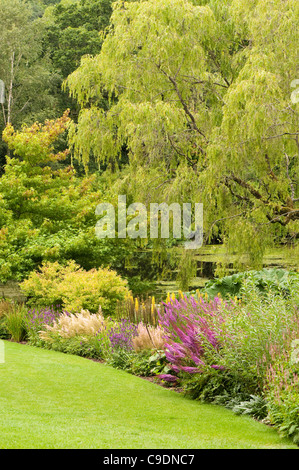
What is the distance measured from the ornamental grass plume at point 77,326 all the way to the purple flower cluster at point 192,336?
2492mm

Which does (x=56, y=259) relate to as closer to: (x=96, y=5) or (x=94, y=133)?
(x=94, y=133)

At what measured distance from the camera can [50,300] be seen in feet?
37.4

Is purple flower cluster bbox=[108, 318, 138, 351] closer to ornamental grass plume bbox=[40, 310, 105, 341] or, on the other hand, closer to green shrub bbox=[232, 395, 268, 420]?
ornamental grass plume bbox=[40, 310, 105, 341]

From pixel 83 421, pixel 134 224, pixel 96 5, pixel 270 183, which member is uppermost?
pixel 96 5

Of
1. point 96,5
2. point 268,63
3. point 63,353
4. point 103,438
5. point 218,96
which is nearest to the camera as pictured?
point 103,438

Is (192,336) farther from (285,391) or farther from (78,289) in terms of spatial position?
(78,289)

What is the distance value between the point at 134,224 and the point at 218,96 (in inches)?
156

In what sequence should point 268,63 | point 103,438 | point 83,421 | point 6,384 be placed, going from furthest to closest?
point 268,63 → point 6,384 → point 83,421 → point 103,438

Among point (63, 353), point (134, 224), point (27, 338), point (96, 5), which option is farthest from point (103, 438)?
point (96, 5)

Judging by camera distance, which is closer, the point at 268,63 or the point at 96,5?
the point at 268,63

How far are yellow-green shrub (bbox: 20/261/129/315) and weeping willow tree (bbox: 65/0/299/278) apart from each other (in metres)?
2.03

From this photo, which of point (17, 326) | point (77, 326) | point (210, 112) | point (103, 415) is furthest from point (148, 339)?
point (210, 112)

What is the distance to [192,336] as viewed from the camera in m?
6.10

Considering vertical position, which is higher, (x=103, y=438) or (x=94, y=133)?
(x=94, y=133)
